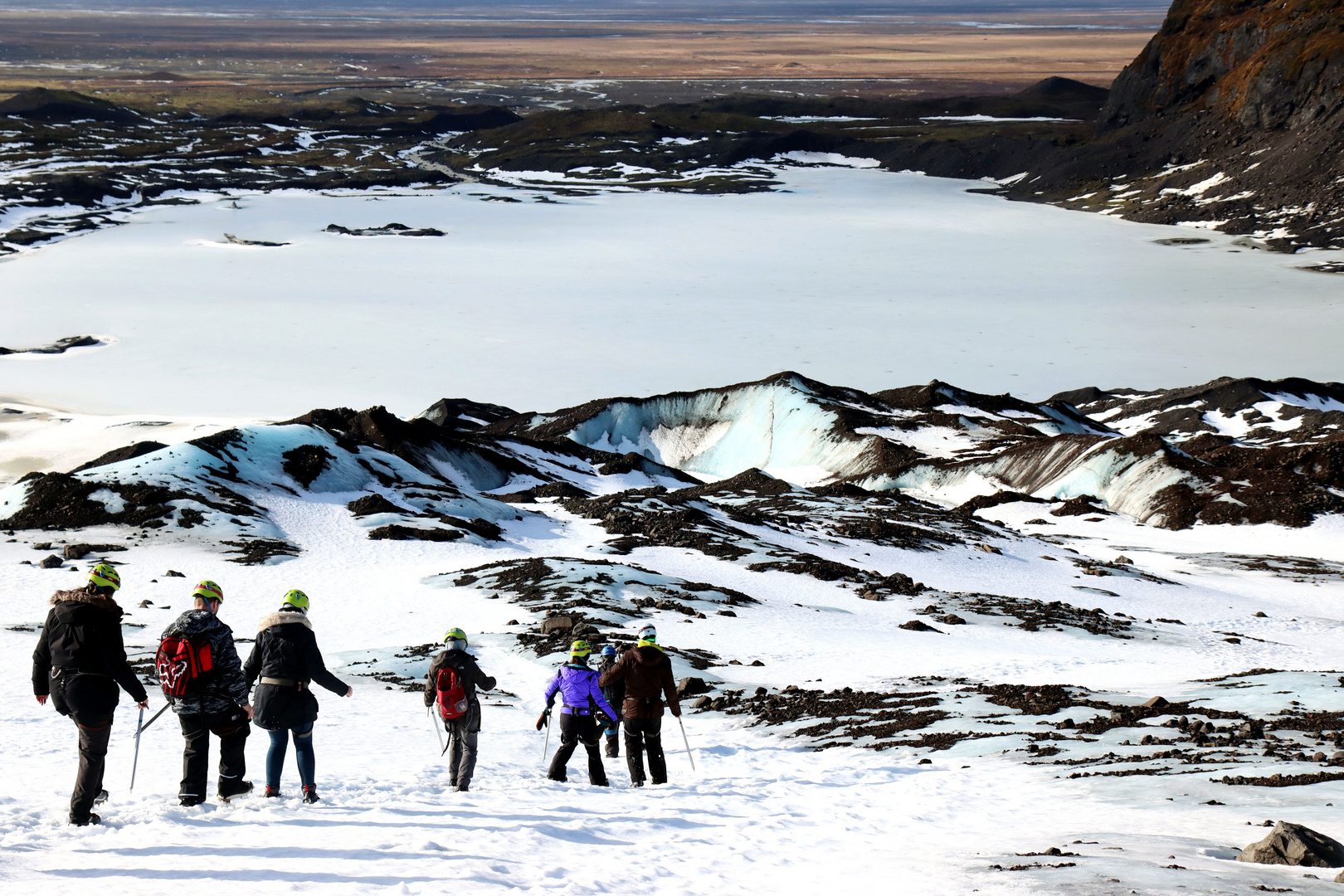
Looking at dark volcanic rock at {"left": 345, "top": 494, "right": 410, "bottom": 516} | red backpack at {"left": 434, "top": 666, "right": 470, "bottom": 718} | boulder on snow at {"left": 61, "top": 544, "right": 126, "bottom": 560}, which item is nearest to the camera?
red backpack at {"left": 434, "top": 666, "right": 470, "bottom": 718}

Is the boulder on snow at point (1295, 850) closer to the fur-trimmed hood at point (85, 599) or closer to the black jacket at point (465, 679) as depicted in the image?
the black jacket at point (465, 679)

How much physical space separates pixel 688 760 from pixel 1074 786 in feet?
13.0

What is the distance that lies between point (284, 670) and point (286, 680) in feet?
0.26

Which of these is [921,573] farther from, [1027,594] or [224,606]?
[224,606]

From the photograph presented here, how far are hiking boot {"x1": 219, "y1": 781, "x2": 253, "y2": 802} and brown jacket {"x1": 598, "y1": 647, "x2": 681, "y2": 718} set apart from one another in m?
3.28

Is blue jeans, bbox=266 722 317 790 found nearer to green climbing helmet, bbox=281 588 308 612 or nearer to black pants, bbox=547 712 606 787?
green climbing helmet, bbox=281 588 308 612

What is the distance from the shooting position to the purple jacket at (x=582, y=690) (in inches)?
434

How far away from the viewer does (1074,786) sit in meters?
11.0

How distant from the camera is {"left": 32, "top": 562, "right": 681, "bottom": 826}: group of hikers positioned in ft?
27.0

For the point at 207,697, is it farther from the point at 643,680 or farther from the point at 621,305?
the point at 621,305

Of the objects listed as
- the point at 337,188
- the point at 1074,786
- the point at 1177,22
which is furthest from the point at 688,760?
the point at 1177,22

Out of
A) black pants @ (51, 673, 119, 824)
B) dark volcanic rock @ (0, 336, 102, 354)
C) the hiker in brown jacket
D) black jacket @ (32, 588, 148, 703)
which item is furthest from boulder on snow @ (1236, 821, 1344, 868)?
dark volcanic rock @ (0, 336, 102, 354)

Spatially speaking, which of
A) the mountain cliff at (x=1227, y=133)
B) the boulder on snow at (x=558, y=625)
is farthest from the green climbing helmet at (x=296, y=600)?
the mountain cliff at (x=1227, y=133)

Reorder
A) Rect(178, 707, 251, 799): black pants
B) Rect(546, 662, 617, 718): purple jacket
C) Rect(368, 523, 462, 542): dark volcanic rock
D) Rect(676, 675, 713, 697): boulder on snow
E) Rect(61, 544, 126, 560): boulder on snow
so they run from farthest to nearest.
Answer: Rect(368, 523, 462, 542): dark volcanic rock → Rect(61, 544, 126, 560): boulder on snow → Rect(676, 675, 713, 697): boulder on snow → Rect(546, 662, 617, 718): purple jacket → Rect(178, 707, 251, 799): black pants
